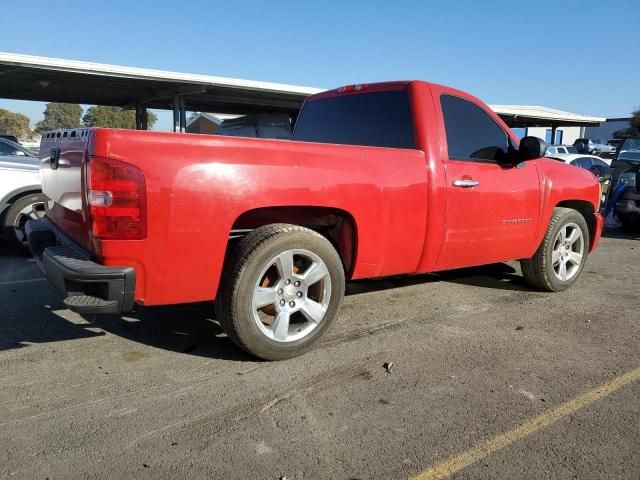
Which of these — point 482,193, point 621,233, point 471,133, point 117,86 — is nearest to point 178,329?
point 482,193

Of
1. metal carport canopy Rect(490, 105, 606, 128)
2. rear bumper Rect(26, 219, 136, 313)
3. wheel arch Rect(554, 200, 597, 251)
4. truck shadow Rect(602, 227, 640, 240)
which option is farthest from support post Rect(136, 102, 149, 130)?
rear bumper Rect(26, 219, 136, 313)

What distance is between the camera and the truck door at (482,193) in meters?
4.20

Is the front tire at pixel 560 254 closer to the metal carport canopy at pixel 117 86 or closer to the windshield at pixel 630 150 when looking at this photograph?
the windshield at pixel 630 150

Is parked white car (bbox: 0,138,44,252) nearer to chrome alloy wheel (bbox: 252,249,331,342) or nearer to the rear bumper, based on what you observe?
the rear bumper

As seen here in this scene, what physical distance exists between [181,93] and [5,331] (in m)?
14.3

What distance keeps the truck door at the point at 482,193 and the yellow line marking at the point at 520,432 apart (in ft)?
4.87

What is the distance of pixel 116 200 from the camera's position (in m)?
2.78

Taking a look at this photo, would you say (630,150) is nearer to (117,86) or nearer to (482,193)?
(482,193)

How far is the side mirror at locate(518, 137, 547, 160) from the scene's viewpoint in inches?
176

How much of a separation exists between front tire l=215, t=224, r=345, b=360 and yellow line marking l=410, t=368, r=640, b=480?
134 centimetres

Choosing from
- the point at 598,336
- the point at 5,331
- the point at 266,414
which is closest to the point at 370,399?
the point at 266,414

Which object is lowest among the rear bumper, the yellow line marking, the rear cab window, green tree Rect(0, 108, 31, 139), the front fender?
the yellow line marking

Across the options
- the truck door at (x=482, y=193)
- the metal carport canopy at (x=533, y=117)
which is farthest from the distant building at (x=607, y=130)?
the truck door at (x=482, y=193)

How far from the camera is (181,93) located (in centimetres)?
1691
